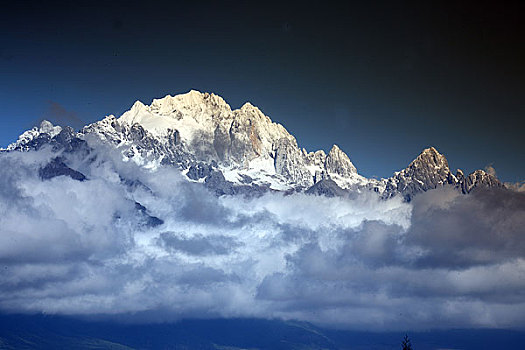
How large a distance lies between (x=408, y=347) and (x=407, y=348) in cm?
249

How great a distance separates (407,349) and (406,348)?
2.32 meters

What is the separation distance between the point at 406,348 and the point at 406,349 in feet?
2.39

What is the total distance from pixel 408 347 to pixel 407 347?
2396 mm

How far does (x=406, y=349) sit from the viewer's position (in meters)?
163

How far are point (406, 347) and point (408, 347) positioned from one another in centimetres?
505

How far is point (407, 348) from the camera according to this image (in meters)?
164

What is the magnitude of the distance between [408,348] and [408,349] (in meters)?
0.23

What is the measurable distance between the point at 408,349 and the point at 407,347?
1512 millimetres

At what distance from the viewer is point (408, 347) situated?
6565 inches

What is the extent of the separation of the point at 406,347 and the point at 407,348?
2579mm

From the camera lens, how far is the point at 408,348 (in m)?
166

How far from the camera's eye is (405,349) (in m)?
161

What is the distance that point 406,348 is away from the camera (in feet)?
534
